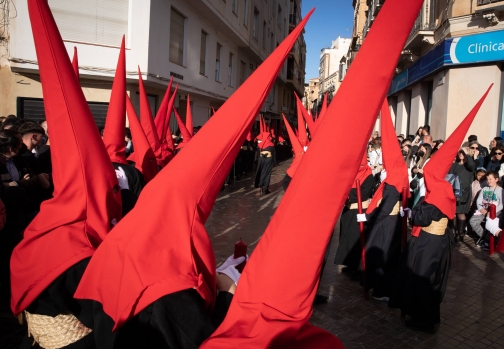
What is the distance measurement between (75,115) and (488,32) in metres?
13.0

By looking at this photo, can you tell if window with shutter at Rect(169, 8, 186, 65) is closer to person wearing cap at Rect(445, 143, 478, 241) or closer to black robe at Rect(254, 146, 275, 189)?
black robe at Rect(254, 146, 275, 189)

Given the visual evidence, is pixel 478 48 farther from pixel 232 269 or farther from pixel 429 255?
pixel 232 269

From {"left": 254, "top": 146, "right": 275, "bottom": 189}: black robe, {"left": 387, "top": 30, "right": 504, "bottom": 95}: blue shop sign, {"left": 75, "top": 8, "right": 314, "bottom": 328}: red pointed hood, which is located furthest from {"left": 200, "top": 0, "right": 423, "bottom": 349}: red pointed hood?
{"left": 387, "top": 30, "right": 504, "bottom": 95}: blue shop sign

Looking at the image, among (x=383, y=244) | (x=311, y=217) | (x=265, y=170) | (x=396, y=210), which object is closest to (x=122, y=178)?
(x=311, y=217)

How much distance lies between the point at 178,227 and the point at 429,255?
11.9 feet

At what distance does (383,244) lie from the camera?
18.1ft

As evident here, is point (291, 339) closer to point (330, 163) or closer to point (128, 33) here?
point (330, 163)

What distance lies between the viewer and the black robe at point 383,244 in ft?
17.7

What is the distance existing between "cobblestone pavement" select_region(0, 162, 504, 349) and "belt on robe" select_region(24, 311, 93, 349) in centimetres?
Result: 190

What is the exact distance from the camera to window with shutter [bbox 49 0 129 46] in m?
12.6

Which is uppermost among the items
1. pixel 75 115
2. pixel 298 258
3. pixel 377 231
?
pixel 75 115

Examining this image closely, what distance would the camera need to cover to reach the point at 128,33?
44.4 feet

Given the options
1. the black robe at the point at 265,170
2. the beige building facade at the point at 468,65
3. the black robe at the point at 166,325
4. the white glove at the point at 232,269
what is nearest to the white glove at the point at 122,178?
the white glove at the point at 232,269

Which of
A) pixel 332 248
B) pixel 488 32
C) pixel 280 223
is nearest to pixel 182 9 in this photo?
pixel 488 32
